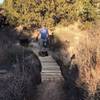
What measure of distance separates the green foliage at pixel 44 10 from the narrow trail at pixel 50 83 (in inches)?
360

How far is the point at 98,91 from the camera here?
39.0ft

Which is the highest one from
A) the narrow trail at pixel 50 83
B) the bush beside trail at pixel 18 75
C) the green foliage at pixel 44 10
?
the green foliage at pixel 44 10

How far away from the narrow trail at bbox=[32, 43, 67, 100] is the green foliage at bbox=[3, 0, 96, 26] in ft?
30.0

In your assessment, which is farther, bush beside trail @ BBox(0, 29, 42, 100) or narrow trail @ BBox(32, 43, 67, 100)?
narrow trail @ BBox(32, 43, 67, 100)

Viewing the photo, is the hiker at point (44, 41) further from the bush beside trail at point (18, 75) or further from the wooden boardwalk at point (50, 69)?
the bush beside trail at point (18, 75)

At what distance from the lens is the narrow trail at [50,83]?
43.6ft

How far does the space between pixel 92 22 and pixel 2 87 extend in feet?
49.2

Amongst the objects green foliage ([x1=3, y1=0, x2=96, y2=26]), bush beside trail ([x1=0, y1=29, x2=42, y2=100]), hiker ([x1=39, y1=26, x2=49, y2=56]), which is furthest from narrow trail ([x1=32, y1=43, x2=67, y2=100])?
green foliage ([x1=3, y1=0, x2=96, y2=26])

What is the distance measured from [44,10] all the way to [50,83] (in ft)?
41.2

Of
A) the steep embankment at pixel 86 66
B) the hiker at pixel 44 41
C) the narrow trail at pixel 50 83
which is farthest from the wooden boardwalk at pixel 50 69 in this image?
the hiker at pixel 44 41

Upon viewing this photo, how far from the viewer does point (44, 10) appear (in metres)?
26.5

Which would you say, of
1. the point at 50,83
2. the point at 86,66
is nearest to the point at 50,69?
the point at 50,83

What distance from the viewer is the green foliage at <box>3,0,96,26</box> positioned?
2638 centimetres

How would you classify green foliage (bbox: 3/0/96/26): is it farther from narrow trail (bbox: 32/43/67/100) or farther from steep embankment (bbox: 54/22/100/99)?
narrow trail (bbox: 32/43/67/100)
